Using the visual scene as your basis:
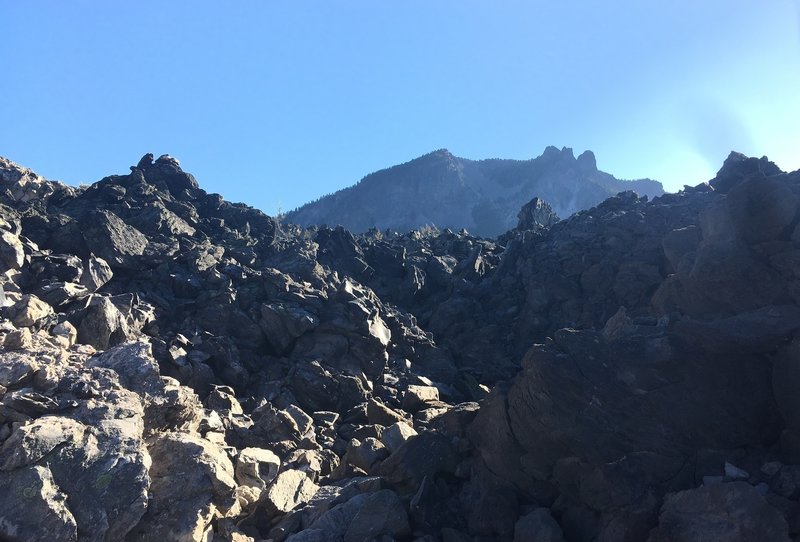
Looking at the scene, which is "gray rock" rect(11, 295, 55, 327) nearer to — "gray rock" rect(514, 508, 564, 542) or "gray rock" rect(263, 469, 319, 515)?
"gray rock" rect(263, 469, 319, 515)

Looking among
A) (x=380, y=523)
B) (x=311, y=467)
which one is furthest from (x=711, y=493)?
(x=311, y=467)

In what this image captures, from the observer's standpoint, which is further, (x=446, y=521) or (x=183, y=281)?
(x=183, y=281)

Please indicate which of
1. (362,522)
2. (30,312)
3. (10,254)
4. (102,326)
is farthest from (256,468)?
(10,254)

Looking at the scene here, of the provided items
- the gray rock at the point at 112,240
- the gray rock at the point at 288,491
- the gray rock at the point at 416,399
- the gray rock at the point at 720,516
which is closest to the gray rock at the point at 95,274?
the gray rock at the point at 112,240

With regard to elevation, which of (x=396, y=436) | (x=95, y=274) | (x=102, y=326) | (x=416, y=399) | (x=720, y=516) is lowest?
(x=720, y=516)

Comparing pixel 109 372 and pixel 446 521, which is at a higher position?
pixel 109 372

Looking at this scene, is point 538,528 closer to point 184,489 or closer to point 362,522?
point 362,522

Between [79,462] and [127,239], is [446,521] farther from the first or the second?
[127,239]

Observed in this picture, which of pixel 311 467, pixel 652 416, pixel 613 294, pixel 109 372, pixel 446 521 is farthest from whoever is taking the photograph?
pixel 613 294

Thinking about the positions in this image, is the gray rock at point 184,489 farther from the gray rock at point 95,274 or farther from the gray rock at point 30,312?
the gray rock at point 95,274

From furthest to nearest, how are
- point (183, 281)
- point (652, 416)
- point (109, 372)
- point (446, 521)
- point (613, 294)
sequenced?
1. point (613, 294)
2. point (183, 281)
3. point (109, 372)
4. point (446, 521)
5. point (652, 416)

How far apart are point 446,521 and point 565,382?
5.60 m

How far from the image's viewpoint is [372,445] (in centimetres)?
2206

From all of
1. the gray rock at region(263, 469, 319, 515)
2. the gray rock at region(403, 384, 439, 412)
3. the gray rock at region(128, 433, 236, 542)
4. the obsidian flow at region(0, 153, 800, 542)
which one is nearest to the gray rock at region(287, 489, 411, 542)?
the obsidian flow at region(0, 153, 800, 542)
